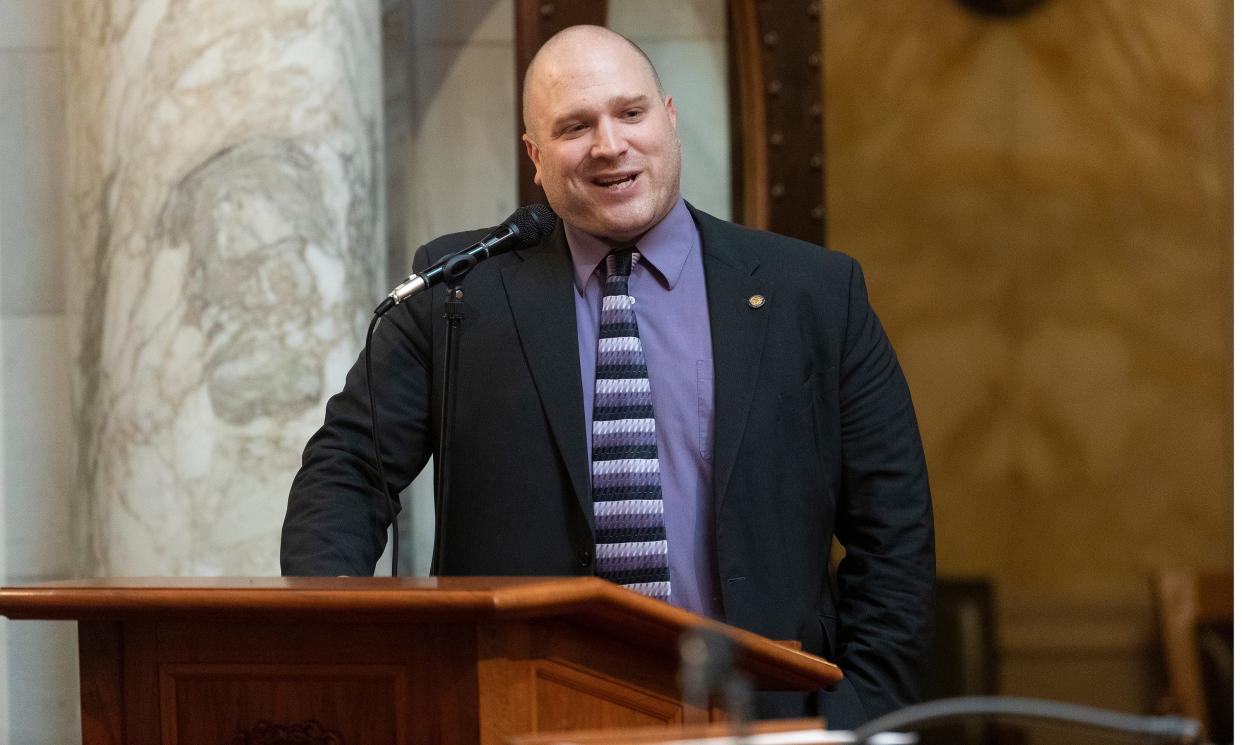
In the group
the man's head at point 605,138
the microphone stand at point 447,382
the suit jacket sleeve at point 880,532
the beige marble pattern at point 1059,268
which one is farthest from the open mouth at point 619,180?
the beige marble pattern at point 1059,268

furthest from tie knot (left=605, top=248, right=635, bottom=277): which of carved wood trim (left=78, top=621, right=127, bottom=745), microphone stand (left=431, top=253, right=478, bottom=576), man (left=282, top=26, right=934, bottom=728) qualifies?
carved wood trim (left=78, top=621, right=127, bottom=745)

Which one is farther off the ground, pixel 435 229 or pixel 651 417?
pixel 435 229

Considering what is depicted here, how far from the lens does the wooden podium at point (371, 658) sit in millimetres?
1602

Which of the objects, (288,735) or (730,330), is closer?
(288,735)

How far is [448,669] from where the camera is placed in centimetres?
163

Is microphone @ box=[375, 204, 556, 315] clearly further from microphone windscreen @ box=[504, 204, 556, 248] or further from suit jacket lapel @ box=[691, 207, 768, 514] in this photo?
suit jacket lapel @ box=[691, 207, 768, 514]

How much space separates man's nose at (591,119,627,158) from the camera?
94.0 inches

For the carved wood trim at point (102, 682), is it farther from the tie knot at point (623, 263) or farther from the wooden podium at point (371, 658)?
the tie knot at point (623, 263)

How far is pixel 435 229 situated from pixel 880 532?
1.65m

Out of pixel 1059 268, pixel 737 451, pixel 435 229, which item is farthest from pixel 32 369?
pixel 1059 268

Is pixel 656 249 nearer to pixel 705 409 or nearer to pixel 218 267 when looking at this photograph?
pixel 705 409

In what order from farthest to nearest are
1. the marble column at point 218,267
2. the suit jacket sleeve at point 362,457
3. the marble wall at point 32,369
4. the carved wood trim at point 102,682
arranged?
the marble wall at point 32,369 → the marble column at point 218,267 → the suit jacket sleeve at point 362,457 → the carved wood trim at point 102,682

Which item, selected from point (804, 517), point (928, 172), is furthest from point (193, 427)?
point (928, 172)

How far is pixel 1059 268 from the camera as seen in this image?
570 centimetres
